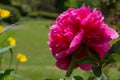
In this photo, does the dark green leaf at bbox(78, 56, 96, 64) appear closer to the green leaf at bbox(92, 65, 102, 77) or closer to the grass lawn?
the green leaf at bbox(92, 65, 102, 77)

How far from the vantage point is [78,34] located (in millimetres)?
1137

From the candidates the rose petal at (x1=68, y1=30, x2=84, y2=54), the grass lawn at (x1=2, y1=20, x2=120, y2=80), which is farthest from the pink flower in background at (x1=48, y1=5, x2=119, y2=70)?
the grass lawn at (x1=2, y1=20, x2=120, y2=80)

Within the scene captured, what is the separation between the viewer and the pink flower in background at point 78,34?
1156 mm

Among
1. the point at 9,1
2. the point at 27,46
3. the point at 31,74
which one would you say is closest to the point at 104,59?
the point at 31,74

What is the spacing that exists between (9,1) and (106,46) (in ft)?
94.0

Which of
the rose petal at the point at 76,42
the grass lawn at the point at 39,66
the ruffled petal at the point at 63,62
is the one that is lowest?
the grass lawn at the point at 39,66

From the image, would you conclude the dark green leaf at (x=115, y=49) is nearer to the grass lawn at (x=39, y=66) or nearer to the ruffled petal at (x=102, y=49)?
the ruffled petal at (x=102, y=49)

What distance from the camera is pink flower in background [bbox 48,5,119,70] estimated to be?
3.79 feet

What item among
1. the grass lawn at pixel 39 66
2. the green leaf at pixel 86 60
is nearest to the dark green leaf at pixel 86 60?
the green leaf at pixel 86 60

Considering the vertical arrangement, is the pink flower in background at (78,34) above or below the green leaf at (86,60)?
above

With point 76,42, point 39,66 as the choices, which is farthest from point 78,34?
point 39,66

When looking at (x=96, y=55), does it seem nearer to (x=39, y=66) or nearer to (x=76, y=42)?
(x=76, y=42)

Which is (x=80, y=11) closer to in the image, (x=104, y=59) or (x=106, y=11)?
(x=104, y=59)

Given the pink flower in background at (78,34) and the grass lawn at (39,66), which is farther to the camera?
the grass lawn at (39,66)
